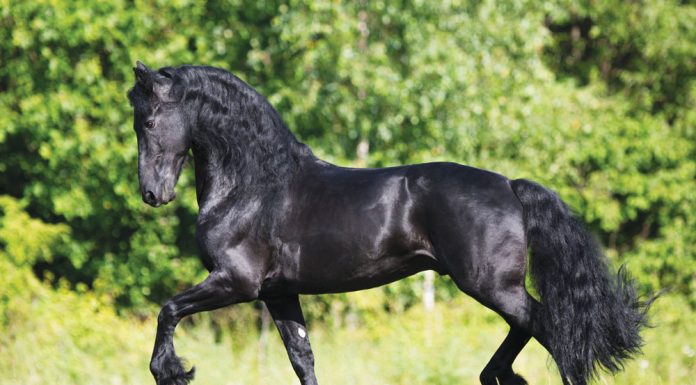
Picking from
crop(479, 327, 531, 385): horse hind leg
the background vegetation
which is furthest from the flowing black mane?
the background vegetation

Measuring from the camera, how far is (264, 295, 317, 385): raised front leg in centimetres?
505

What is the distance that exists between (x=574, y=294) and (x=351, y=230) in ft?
3.84

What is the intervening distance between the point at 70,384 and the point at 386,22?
682 cm

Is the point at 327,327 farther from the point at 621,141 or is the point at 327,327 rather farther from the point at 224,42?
the point at 621,141

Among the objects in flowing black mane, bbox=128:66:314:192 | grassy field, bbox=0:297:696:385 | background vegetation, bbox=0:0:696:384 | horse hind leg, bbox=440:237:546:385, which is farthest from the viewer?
background vegetation, bbox=0:0:696:384

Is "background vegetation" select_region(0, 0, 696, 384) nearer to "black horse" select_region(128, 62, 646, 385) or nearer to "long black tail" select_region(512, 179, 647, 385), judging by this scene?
"black horse" select_region(128, 62, 646, 385)

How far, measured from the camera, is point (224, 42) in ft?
46.0

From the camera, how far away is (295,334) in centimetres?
506

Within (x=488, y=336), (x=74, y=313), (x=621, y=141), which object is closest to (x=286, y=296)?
(x=488, y=336)

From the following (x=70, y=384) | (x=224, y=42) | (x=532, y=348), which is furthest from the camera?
(x=224, y=42)

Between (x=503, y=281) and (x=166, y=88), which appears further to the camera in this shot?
(x=166, y=88)

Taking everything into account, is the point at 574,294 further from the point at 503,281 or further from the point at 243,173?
the point at 243,173

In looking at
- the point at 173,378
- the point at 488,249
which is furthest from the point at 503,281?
the point at 173,378

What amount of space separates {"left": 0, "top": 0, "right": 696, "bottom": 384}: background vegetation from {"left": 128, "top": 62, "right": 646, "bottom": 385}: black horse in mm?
5583
